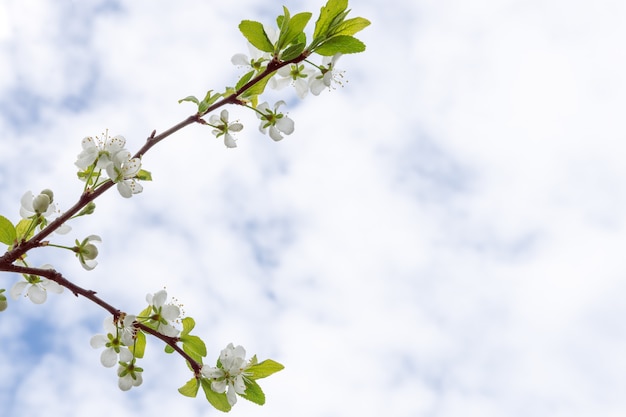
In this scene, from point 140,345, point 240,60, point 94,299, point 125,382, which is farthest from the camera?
point 240,60

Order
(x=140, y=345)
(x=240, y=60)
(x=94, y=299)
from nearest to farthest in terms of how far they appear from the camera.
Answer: (x=94, y=299)
(x=140, y=345)
(x=240, y=60)

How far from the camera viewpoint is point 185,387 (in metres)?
1.75

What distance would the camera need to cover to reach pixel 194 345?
5.65ft

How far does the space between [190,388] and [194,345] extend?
0.14 m

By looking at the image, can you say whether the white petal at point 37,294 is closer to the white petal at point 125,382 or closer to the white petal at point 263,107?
the white petal at point 125,382

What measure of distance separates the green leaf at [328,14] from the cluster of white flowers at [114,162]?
621mm

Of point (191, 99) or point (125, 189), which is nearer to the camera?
point (125, 189)

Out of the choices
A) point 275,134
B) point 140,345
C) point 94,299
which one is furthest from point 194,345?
point 275,134

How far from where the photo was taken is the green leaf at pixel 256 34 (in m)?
Answer: 1.68

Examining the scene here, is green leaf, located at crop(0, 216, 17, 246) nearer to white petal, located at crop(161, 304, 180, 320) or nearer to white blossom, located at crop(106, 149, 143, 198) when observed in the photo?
white blossom, located at crop(106, 149, 143, 198)

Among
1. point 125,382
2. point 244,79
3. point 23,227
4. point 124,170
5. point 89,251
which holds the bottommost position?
point 125,382

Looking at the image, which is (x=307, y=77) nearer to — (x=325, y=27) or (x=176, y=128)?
(x=325, y=27)

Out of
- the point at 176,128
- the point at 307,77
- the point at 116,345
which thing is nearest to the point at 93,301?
the point at 116,345

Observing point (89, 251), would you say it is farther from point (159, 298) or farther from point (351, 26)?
point (351, 26)
